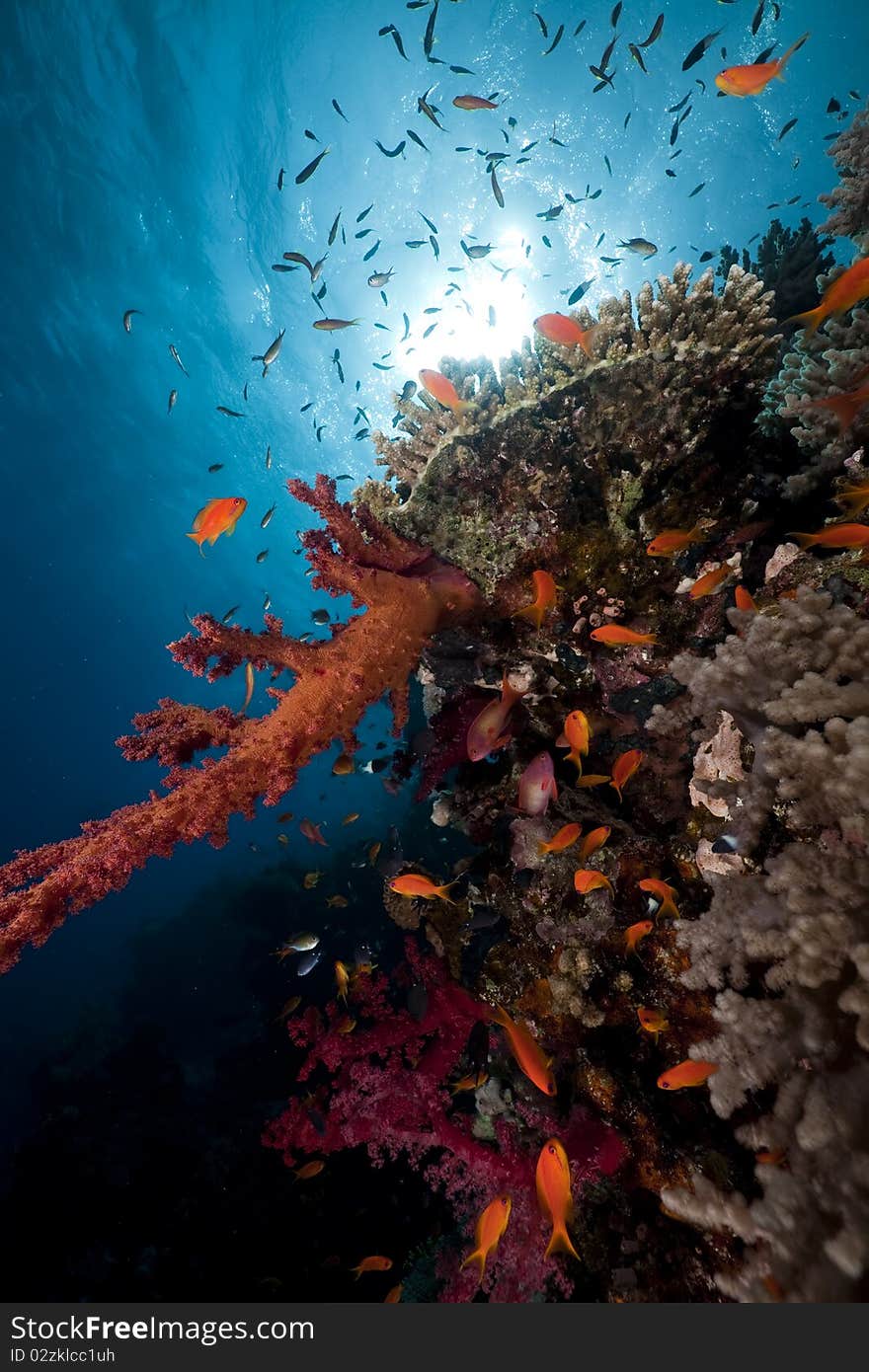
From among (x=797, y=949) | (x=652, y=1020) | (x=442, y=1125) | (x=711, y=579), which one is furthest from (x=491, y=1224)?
(x=711, y=579)

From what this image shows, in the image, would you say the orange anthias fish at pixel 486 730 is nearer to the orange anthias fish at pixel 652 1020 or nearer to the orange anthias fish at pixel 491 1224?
the orange anthias fish at pixel 652 1020

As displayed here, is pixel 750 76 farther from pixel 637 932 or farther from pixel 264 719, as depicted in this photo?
pixel 637 932

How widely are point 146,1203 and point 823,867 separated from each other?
42.1 feet

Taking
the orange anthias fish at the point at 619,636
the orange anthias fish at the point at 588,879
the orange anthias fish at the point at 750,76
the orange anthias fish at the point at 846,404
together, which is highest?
the orange anthias fish at the point at 750,76

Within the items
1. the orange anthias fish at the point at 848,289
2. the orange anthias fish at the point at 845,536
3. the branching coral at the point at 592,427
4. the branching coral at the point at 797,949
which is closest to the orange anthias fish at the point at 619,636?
the branching coral at the point at 797,949

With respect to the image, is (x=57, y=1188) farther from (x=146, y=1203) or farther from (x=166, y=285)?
(x=166, y=285)

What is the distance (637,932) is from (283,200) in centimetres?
2831

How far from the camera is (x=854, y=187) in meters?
3.79

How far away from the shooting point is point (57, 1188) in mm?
10219

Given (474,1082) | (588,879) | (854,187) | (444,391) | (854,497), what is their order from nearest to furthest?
1. (854,497)
2. (588,879)
3. (444,391)
4. (854,187)
5. (474,1082)

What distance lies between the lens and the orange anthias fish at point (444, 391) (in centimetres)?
351

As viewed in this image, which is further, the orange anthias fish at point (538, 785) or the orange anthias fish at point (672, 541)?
the orange anthias fish at point (538, 785)

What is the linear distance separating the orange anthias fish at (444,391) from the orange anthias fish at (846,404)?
199 cm

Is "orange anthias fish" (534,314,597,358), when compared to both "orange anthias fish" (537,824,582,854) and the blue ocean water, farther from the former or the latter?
the blue ocean water
